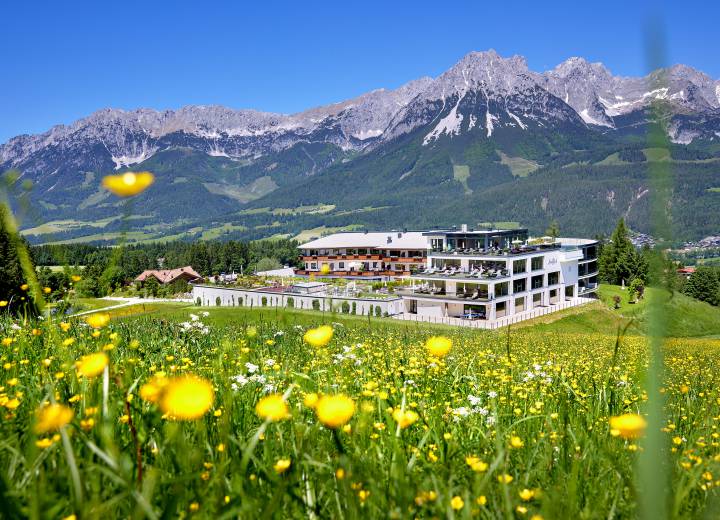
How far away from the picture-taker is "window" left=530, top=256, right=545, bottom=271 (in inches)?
2147

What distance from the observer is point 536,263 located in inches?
2174

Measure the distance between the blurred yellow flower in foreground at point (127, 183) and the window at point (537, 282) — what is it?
56535 millimetres

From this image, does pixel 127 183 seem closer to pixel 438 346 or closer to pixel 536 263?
pixel 438 346

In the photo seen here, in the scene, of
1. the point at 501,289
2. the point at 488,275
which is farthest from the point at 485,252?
the point at 501,289

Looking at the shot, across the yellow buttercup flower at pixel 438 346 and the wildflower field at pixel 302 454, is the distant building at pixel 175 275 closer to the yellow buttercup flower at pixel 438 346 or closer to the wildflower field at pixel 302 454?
the wildflower field at pixel 302 454

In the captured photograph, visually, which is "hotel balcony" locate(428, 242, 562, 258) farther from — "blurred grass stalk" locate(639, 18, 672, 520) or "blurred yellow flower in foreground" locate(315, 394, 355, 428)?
"blurred grass stalk" locate(639, 18, 672, 520)

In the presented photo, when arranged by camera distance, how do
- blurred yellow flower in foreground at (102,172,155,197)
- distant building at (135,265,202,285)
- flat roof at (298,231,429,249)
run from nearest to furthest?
blurred yellow flower in foreground at (102,172,155,197)
flat roof at (298,231,429,249)
distant building at (135,265,202,285)

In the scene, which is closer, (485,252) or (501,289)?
(501,289)

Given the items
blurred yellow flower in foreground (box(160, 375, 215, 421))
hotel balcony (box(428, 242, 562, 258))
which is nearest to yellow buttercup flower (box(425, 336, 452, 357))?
blurred yellow flower in foreground (box(160, 375, 215, 421))

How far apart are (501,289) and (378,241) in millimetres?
32855

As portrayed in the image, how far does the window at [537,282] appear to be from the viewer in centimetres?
5519

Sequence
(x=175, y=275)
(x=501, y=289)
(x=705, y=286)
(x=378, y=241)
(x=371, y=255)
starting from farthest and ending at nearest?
(x=175, y=275)
(x=705, y=286)
(x=378, y=241)
(x=371, y=255)
(x=501, y=289)

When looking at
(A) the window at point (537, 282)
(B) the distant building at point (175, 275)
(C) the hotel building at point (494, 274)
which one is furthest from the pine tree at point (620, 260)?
(B) the distant building at point (175, 275)

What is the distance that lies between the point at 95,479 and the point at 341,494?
76 centimetres
